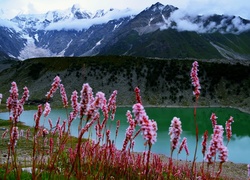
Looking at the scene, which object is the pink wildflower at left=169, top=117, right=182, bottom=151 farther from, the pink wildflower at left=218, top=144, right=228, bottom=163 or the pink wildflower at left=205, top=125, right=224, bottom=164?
the pink wildflower at left=218, top=144, right=228, bottom=163

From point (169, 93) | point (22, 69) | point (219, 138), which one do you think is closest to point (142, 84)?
point (169, 93)

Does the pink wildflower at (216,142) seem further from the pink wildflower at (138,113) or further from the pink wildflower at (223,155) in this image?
the pink wildflower at (138,113)

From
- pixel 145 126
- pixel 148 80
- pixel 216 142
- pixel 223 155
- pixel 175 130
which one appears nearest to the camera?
pixel 145 126

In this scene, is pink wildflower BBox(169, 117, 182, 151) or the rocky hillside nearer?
pink wildflower BBox(169, 117, 182, 151)

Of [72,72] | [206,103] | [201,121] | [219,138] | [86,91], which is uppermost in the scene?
[72,72]

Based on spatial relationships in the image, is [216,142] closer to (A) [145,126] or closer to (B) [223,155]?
(B) [223,155]

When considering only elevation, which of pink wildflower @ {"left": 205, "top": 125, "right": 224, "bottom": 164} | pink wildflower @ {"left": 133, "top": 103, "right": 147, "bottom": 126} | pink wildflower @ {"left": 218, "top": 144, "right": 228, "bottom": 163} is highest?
pink wildflower @ {"left": 133, "top": 103, "right": 147, "bottom": 126}

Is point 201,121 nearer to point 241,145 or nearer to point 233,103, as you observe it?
point 241,145

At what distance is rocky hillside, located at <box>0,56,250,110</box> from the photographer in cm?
8506

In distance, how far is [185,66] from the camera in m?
99.1

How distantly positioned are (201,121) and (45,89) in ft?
181

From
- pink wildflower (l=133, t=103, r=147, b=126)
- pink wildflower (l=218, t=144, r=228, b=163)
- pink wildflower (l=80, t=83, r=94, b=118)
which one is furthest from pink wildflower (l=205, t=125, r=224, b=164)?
pink wildflower (l=80, t=83, r=94, b=118)

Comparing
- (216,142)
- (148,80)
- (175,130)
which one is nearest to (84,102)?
(175,130)

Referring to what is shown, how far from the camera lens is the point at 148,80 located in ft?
307
